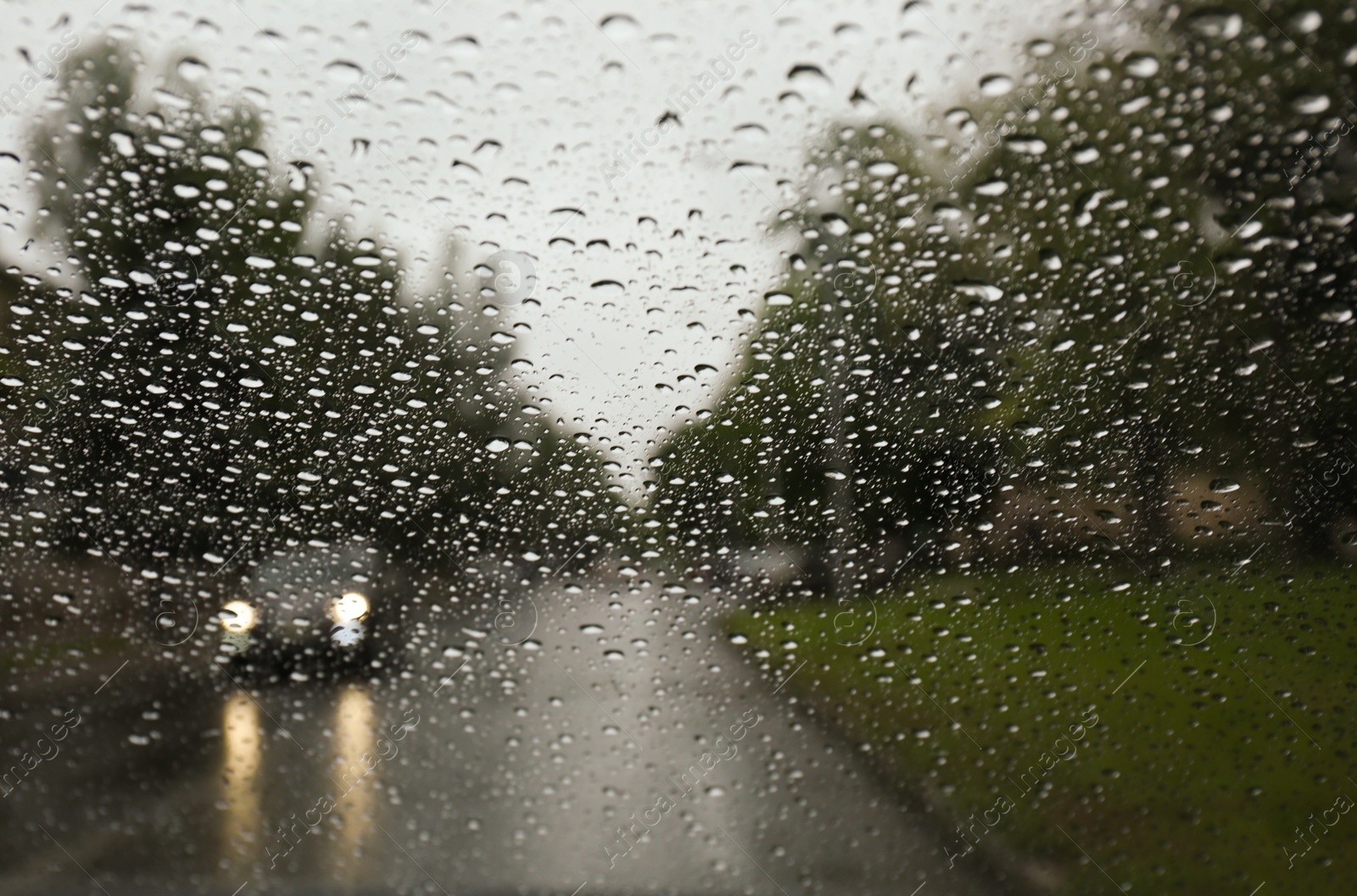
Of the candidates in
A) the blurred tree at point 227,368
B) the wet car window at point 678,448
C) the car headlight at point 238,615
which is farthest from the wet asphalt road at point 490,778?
the blurred tree at point 227,368

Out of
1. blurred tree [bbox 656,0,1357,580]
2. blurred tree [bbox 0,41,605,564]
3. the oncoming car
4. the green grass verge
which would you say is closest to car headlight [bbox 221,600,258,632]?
the oncoming car

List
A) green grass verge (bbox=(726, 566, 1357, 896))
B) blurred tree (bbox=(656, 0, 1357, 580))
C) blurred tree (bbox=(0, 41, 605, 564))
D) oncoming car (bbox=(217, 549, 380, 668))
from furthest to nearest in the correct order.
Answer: oncoming car (bbox=(217, 549, 380, 668))
green grass verge (bbox=(726, 566, 1357, 896))
blurred tree (bbox=(0, 41, 605, 564))
blurred tree (bbox=(656, 0, 1357, 580))

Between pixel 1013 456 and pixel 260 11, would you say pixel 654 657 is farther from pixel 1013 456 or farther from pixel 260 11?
pixel 260 11

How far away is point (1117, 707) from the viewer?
199cm

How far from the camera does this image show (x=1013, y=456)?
1793 millimetres

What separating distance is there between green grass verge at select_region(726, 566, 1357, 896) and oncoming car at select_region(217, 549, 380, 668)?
1.12 meters

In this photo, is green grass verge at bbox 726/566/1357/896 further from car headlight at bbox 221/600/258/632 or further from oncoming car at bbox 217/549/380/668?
car headlight at bbox 221/600/258/632

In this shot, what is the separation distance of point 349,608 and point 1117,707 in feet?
7.27

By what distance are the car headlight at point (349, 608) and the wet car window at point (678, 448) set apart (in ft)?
0.05

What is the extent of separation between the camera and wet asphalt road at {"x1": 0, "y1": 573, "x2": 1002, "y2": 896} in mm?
2160

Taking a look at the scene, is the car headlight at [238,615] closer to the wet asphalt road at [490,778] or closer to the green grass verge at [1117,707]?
the wet asphalt road at [490,778]

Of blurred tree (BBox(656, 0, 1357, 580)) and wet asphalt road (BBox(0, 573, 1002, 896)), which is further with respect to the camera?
wet asphalt road (BBox(0, 573, 1002, 896))

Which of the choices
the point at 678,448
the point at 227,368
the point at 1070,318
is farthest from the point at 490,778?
the point at 1070,318

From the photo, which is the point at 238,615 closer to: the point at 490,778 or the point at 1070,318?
the point at 490,778
